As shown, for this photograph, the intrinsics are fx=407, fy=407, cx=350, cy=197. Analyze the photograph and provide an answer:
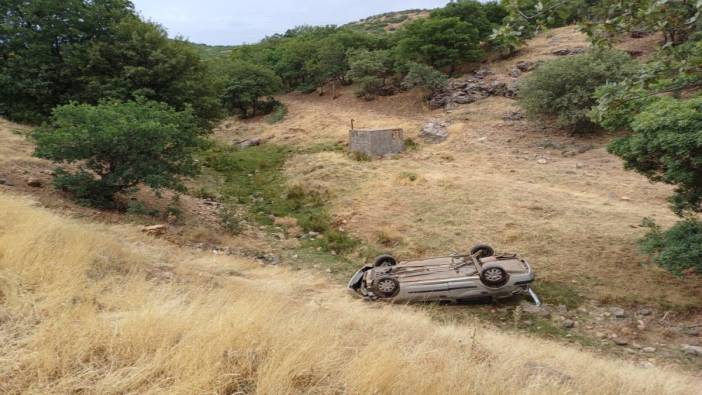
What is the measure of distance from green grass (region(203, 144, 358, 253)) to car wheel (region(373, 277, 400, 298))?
297 cm

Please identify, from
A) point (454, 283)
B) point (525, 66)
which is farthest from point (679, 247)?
point (525, 66)

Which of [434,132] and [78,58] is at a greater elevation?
[78,58]

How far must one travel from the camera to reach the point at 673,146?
620cm

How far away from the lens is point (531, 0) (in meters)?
2.70

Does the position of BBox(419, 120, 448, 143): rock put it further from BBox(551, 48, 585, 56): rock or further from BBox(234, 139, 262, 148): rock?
BBox(551, 48, 585, 56): rock

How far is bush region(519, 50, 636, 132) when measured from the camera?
16.0m

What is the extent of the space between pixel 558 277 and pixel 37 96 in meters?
17.6

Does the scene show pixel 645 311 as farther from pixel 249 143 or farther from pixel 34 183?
pixel 249 143

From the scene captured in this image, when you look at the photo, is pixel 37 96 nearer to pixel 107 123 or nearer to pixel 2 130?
pixel 2 130

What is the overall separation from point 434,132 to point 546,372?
16118 mm

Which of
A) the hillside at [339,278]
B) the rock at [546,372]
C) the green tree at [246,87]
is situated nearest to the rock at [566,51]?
the hillside at [339,278]

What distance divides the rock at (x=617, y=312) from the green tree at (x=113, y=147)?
9.22 meters

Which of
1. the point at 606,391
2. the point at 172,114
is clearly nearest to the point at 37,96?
the point at 172,114

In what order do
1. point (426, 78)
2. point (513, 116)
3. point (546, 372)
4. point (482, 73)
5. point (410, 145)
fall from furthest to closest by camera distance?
point (482, 73)
point (426, 78)
point (513, 116)
point (410, 145)
point (546, 372)
